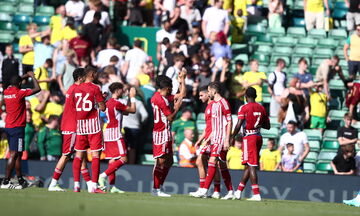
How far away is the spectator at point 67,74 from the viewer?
795 inches

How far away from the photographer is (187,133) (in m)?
18.8

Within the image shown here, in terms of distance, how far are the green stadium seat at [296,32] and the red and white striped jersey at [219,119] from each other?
413 inches

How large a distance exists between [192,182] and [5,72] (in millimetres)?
5360

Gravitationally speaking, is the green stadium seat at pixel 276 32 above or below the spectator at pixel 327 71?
A: above

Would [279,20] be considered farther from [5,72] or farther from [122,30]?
[5,72]

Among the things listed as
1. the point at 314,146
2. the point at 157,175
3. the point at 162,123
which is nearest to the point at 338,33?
the point at 314,146

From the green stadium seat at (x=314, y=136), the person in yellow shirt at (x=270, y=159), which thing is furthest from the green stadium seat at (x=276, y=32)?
the person in yellow shirt at (x=270, y=159)

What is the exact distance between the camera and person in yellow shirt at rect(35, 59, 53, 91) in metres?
20.2

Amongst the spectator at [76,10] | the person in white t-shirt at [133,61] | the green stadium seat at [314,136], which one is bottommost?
the green stadium seat at [314,136]

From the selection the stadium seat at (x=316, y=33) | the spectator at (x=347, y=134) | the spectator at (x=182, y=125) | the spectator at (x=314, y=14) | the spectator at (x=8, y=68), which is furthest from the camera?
the stadium seat at (x=316, y=33)

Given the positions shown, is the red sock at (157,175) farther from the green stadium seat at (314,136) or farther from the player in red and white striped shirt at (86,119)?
the green stadium seat at (314,136)

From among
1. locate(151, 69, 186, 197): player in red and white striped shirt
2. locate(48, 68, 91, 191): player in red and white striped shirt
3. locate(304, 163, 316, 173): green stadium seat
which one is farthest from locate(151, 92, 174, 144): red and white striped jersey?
locate(304, 163, 316, 173): green stadium seat

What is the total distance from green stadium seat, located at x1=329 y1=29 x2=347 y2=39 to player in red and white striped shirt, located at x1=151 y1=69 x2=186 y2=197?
36.3 feet

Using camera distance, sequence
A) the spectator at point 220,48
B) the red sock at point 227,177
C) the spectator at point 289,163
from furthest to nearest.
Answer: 1. the spectator at point 220,48
2. the spectator at point 289,163
3. the red sock at point 227,177
